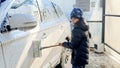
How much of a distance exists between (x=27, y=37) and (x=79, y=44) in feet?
4.56

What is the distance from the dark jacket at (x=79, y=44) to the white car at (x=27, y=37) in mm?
318

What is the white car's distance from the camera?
2412 mm

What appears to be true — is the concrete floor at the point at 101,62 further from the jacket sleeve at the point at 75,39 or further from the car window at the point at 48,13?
the jacket sleeve at the point at 75,39

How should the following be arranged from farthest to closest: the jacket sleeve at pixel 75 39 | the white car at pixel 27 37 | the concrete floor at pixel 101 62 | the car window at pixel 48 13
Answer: the concrete floor at pixel 101 62 < the car window at pixel 48 13 < the jacket sleeve at pixel 75 39 < the white car at pixel 27 37

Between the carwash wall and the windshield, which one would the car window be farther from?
the carwash wall

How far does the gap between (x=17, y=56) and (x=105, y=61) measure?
15.8 ft

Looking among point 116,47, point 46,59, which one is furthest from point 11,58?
point 116,47

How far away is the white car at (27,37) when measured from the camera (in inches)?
95.0

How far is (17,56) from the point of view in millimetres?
2564

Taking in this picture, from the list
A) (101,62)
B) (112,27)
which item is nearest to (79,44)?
(101,62)

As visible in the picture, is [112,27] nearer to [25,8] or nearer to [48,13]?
[48,13]

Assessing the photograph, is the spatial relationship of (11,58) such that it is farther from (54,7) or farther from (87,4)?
(87,4)

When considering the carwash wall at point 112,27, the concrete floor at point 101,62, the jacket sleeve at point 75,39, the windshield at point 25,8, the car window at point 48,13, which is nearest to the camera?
the windshield at point 25,8

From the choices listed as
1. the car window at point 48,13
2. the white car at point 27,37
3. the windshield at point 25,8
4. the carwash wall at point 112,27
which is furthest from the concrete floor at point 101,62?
the windshield at point 25,8
